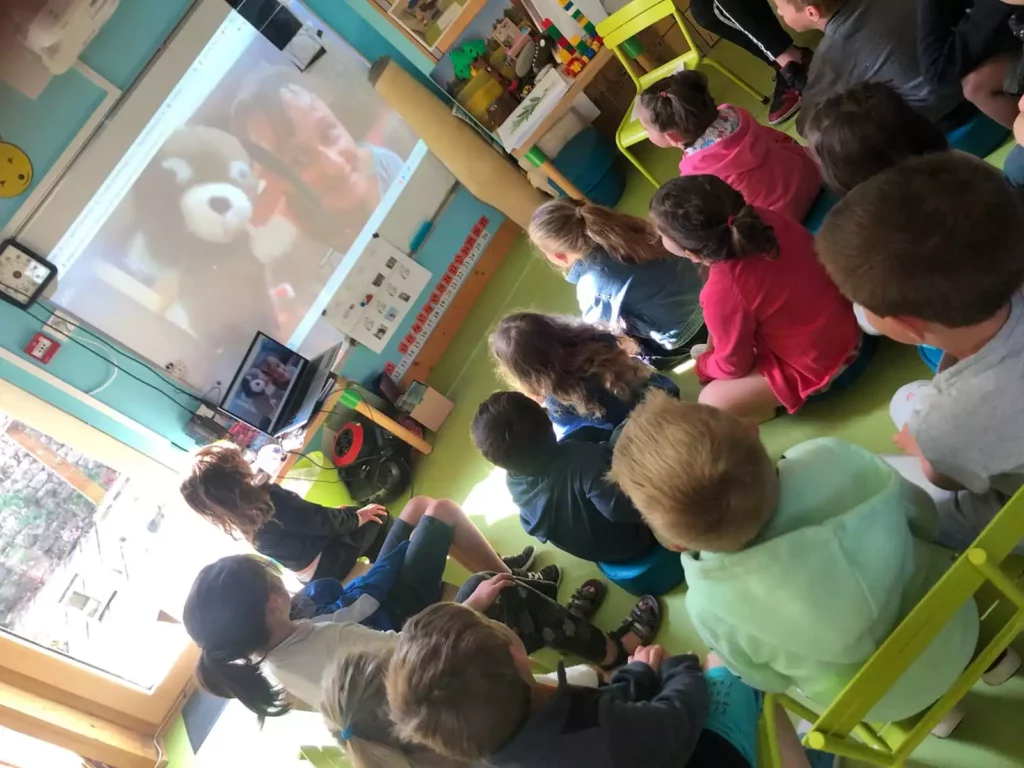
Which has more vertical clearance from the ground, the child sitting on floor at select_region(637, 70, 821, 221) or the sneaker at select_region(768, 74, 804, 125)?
the sneaker at select_region(768, 74, 804, 125)

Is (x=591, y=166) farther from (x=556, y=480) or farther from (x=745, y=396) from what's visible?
(x=556, y=480)

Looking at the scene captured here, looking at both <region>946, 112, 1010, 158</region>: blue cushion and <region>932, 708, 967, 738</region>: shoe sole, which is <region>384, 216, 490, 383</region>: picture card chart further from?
<region>932, 708, 967, 738</region>: shoe sole

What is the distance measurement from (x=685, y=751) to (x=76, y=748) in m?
3.08

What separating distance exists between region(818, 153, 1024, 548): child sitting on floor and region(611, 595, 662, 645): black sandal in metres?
1.04

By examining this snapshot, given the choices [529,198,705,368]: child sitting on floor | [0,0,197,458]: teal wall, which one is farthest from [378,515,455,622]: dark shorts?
[0,0,197,458]: teal wall

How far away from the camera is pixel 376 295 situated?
139 inches

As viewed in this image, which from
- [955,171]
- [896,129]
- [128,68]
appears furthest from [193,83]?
[955,171]

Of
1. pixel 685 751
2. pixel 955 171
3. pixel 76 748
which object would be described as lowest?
pixel 76 748

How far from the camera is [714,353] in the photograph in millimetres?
2008

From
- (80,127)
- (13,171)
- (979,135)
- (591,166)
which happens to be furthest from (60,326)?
(979,135)

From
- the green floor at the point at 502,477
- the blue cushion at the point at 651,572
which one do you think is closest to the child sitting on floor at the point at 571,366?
the blue cushion at the point at 651,572

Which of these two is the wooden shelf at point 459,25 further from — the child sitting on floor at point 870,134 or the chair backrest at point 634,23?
the child sitting on floor at point 870,134

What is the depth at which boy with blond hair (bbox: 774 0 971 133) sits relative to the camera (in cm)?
198

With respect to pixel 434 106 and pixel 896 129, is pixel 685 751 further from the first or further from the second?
pixel 434 106
